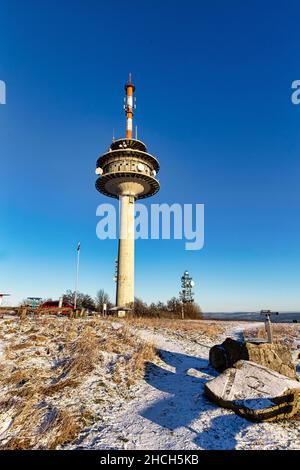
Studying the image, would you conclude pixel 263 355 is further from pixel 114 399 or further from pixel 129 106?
pixel 129 106

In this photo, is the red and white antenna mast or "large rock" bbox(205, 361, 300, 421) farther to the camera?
the red and white antenna mast

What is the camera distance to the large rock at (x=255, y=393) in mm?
6918

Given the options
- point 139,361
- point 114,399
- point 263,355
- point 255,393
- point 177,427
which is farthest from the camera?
point 139,361

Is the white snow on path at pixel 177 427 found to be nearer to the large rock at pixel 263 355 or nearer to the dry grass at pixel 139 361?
the dry grass at pixel 139 361

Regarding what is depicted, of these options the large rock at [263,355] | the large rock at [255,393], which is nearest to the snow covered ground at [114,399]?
the large rock at [255,393]

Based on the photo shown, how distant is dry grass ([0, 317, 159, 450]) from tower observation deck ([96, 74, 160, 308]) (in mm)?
18428

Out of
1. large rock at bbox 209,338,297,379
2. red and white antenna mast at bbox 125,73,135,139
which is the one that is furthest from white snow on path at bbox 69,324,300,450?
red and white antenna mast at bbox 125,73,135,139

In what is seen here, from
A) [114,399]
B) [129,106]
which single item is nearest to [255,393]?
[114,399]

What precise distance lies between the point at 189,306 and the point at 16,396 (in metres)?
44.6

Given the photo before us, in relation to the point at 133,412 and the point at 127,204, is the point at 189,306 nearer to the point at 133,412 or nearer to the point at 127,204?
the point at 127,204

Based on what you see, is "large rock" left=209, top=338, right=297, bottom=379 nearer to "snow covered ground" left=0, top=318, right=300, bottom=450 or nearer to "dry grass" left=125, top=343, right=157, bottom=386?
"snow covered ground" left=0, top=318, right=300, bottom=450

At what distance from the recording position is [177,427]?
21.9 ft

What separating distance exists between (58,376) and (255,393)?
636 cm

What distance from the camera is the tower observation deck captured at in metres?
34.4
